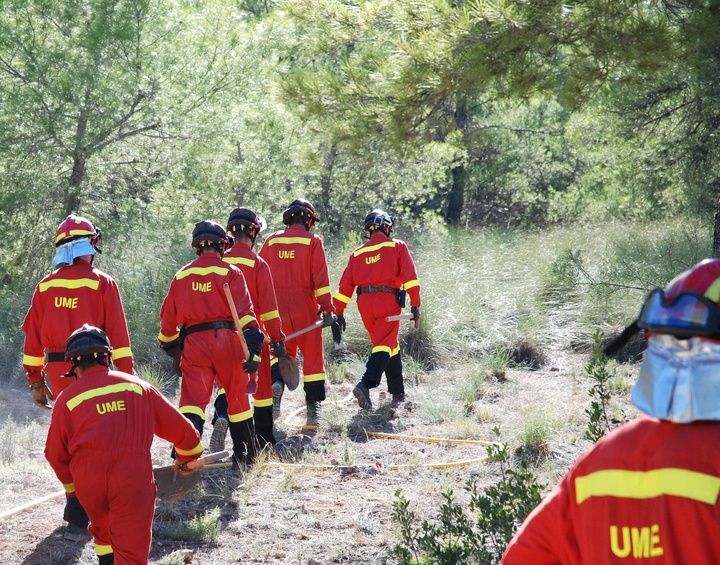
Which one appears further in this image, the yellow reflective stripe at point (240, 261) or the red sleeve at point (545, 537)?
the yellow reflective stripe at point (240, 261)

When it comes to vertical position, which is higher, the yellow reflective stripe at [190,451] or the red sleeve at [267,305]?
the red sleeve at [267,305]

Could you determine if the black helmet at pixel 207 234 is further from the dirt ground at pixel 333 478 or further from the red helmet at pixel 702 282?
the red helmet at pixel 702 282

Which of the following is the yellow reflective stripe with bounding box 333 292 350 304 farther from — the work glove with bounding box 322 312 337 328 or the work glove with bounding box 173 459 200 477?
the work glove with bounding box 173 459 200 477

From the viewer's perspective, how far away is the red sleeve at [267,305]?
7223mm

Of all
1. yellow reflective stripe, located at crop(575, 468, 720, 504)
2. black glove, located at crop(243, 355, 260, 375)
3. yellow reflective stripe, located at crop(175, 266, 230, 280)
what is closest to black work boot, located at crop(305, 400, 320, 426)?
black glove, located at crop(243, 355, 260, 375)

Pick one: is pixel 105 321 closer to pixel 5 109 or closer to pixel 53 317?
pixel 53 317

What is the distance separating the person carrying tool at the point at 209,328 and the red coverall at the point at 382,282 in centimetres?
241

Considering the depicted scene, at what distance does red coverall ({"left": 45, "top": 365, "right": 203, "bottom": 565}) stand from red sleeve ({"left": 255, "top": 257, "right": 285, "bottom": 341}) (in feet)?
8.99

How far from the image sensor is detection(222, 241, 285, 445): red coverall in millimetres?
7246

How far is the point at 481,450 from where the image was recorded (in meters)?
7.43

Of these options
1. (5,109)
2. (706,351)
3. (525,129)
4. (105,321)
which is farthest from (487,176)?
(706,351)

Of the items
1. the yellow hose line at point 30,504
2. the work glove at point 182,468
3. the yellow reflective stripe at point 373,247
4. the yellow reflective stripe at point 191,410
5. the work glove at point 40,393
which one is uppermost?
the yellow reflective stripe at point 373,247

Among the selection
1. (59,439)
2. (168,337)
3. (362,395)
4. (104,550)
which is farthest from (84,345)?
(362,395)

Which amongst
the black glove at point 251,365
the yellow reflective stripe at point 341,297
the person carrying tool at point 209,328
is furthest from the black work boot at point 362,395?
the black glove at point 251,365
